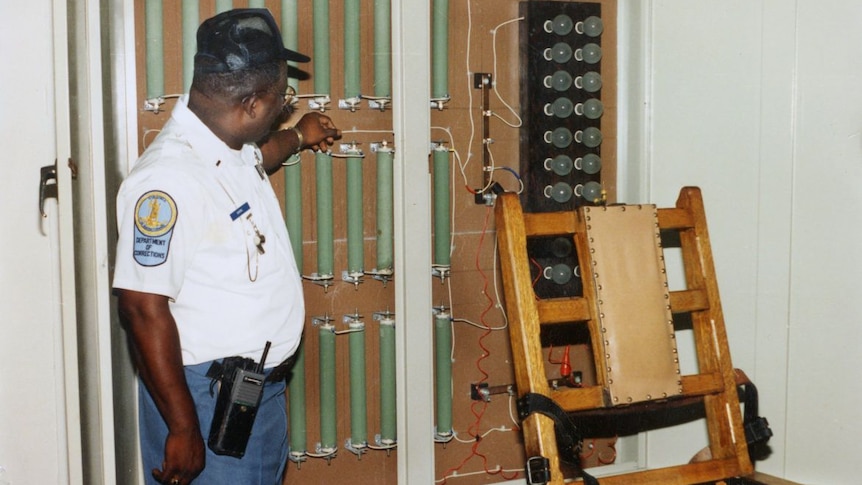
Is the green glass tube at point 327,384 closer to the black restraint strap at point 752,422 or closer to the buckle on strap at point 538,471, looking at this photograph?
the buckle on strap at point 538,471

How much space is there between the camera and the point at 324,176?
2654 millimetres

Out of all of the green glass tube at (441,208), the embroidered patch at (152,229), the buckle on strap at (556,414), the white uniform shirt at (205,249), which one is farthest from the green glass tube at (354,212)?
the buckle on strap at (556,414)

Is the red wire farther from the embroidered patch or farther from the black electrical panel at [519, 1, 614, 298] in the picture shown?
the embroidered patch

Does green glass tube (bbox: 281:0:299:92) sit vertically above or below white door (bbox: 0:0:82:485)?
above

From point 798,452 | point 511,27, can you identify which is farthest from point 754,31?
point 798,452

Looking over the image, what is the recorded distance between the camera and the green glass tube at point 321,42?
2600mm

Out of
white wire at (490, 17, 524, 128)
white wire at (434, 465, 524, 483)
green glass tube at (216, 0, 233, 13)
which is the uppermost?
green glass tube at (216, 0, 233, 13)

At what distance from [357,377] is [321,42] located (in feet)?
3.63

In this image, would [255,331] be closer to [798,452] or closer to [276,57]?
[276,57]

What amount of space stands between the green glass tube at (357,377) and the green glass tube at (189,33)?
3.17 ft

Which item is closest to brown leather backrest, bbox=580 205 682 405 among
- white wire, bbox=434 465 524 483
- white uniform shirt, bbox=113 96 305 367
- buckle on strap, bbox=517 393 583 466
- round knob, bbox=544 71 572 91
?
buckle on strap, bbox=517 393 583 466

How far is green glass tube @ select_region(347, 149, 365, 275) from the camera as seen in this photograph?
2.70 meters

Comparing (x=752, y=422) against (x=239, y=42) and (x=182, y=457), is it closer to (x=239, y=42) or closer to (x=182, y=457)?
(x=182, y=457)

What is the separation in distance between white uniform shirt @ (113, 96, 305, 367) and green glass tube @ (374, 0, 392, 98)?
0.67 metres
